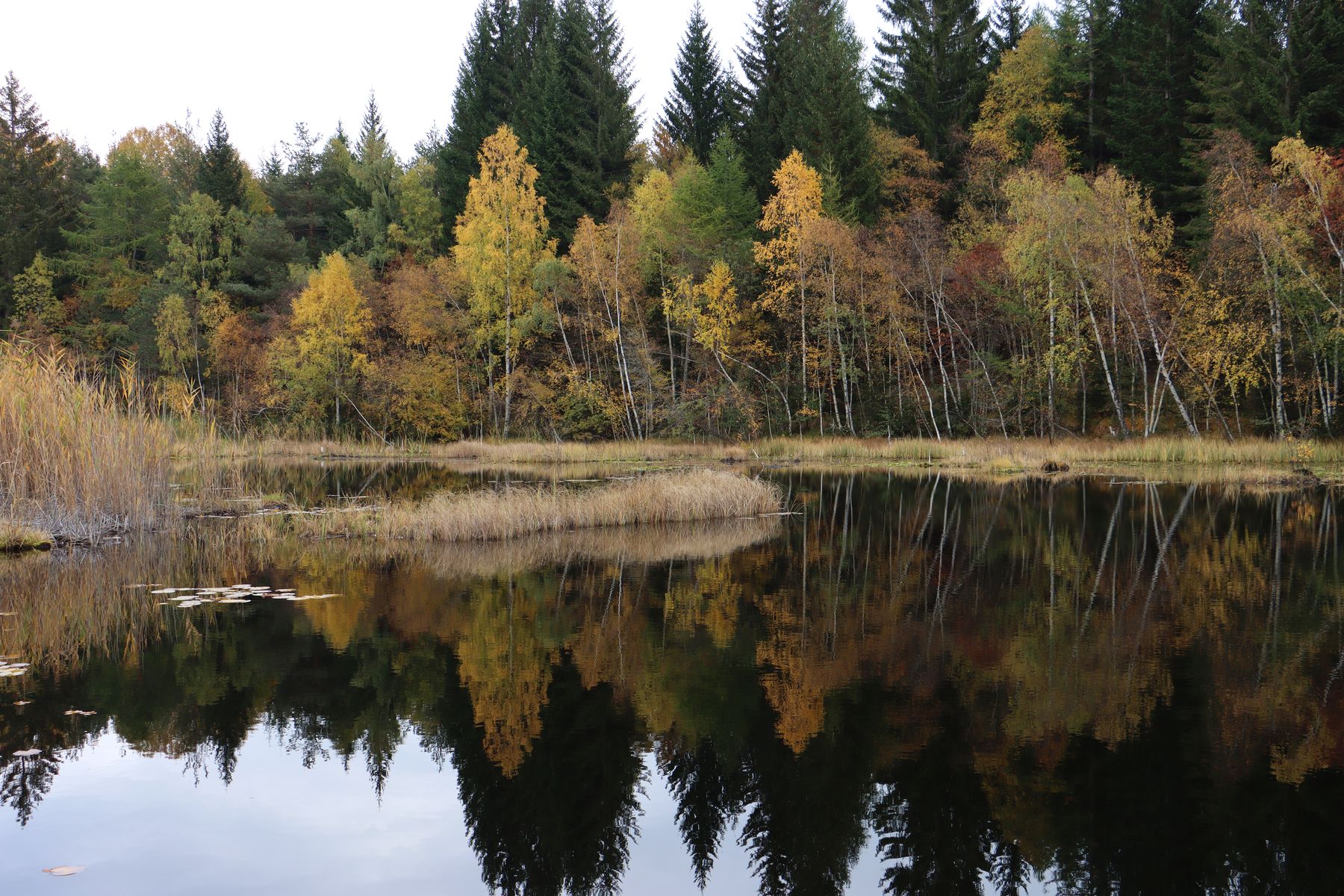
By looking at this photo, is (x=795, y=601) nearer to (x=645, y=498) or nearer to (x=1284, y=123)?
(x=645, y=498)

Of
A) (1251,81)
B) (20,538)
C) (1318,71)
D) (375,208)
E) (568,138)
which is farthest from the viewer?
(375,208)

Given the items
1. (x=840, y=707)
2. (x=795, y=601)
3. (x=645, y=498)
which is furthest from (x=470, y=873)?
(x=645, y=498)

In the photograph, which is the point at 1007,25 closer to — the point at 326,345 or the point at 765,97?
the point at 765,97

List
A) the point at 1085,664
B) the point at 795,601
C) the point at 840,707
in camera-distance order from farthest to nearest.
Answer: the point at 795,601 < the point at 1085,664 < the point at 840,707

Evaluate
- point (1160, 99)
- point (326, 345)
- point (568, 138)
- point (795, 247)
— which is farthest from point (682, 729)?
point (568, 138)

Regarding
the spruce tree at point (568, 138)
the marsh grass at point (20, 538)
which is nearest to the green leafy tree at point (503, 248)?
the spruce tree at point (568, 138)

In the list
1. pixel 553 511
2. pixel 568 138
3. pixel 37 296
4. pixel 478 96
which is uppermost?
pixel 478 96

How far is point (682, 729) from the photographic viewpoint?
8617 mm

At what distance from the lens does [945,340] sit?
47.7 metres

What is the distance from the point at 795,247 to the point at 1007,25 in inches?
840

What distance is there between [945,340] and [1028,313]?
22.2 ft

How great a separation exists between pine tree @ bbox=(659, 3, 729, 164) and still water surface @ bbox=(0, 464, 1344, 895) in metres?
46.2

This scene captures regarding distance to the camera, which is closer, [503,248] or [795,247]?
[795,247]

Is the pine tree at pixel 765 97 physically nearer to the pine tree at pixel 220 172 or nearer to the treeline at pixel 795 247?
the treeline at pixel 795 247
